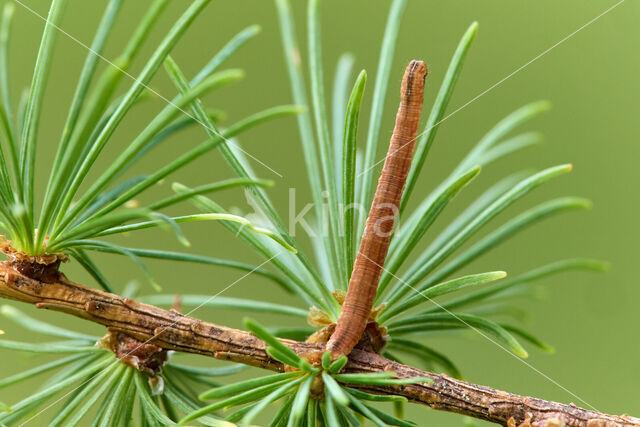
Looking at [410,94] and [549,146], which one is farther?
[549,146]

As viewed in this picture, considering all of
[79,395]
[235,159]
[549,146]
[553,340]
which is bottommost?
[79,395]

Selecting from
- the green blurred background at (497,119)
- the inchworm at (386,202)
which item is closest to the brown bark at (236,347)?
the inchworm at (386,202)

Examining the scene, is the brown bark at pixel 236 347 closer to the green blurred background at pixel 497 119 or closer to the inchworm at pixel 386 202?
the inchworm at pixel 386 202

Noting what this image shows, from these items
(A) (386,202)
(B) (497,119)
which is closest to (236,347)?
(A) (386,202)

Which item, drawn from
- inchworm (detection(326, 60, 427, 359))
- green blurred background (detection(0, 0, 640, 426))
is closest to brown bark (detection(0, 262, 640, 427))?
inchworm (detection(326, 60, 427, 359))

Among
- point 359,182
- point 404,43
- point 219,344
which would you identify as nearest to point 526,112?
point 359,182

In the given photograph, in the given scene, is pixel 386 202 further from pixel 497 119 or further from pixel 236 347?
pixel 497 119

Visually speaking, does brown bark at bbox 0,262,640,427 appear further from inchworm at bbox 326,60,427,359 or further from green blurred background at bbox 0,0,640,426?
green blurred background at bbox 0,0,640,426

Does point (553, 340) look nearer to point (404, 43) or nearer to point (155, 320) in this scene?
point (404, 43)
